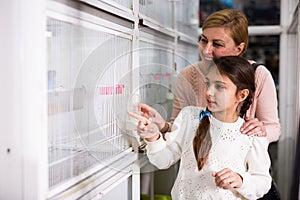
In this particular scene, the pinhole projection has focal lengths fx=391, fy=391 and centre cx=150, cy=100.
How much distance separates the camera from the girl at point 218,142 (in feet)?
4.41

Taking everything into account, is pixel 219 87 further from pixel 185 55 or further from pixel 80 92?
pixel 185 55

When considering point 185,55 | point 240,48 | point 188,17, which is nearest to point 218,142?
point 240,48

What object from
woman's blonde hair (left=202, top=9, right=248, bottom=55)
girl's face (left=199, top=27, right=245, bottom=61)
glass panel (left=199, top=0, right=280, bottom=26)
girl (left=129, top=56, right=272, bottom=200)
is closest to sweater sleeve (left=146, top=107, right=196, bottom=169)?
girl (left=129, top=56, right=272, bottom=200)

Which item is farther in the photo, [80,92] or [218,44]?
[218,44]

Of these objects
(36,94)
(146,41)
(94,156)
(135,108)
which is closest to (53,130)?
(36,94)

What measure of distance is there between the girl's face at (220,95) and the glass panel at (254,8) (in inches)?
57.2

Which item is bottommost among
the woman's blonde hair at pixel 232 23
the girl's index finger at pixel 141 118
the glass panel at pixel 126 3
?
the girl's index finger at pixel 141 118

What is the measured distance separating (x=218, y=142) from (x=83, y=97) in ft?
1.64

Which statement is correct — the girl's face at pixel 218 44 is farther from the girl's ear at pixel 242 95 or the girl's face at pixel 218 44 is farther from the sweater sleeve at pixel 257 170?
the sweater sleeve at pixel 257 170

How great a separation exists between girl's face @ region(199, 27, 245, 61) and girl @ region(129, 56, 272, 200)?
70 millimetres

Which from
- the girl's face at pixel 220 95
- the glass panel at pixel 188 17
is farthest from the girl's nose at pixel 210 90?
the glass panel at pixel 188 17

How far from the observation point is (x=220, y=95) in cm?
133

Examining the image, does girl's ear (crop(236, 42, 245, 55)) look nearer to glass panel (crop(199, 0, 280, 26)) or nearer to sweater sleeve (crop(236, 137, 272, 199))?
sweater sleeve (crop(236, 137, 272, 199))

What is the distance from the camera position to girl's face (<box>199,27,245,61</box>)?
1.44m
